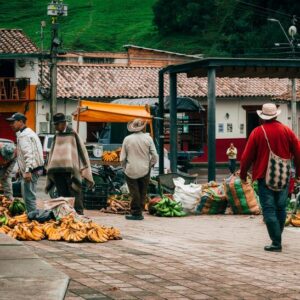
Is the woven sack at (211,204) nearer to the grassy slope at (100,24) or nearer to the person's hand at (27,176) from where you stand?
the person's hand at (27,176)

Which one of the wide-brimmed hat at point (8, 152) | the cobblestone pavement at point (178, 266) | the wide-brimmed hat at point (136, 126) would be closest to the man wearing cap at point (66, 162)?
the cobblestone pavement at point (178, 266)

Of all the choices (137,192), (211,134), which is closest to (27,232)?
(137,192)

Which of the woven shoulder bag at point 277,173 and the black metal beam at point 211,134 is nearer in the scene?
the woven shoulder bag at point 277,173

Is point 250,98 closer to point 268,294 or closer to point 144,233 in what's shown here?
point 144,233

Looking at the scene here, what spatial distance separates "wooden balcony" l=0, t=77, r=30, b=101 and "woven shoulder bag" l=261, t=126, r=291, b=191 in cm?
4279

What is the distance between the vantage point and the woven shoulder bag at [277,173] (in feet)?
35.5

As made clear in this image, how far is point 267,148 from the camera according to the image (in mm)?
10945

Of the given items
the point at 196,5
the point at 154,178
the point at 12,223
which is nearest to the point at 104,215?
the point at 154,178

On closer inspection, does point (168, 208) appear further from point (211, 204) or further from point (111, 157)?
point (111, 157)

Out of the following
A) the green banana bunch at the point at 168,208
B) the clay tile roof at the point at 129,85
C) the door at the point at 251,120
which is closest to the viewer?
the green banana bunch at the point at 168,208

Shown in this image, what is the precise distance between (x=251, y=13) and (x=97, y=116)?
206 ft

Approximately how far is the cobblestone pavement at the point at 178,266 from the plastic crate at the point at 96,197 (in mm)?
5330

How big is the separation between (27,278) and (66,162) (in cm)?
660

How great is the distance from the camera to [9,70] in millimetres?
54219
